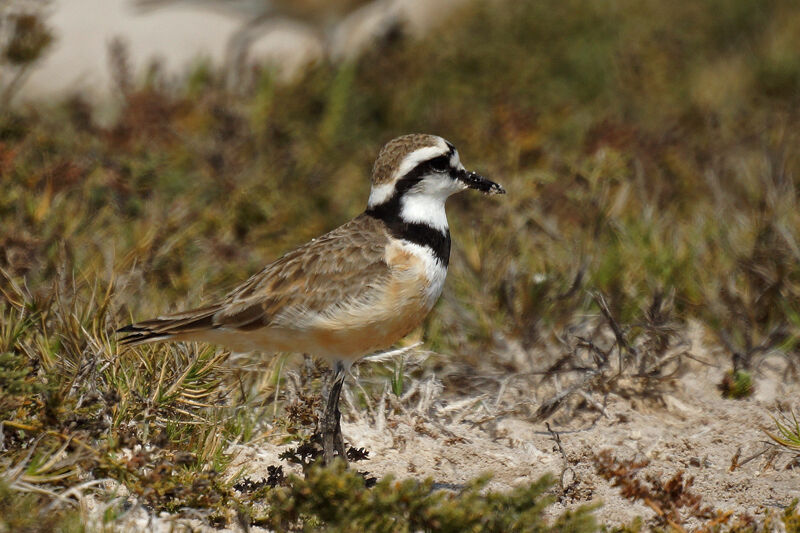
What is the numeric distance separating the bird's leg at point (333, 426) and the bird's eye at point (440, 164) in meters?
1.07

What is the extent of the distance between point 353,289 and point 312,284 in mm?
206

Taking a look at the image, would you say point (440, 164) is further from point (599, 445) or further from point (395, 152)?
point (599, 445)

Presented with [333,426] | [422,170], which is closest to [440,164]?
[422,170]

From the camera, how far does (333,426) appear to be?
4.54 meters

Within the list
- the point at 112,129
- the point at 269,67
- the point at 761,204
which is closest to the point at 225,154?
the point at 112,129

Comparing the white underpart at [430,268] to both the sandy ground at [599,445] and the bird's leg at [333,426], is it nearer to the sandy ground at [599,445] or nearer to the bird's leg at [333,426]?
the bird's leg at [333,426]

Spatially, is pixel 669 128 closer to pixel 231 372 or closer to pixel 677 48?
pixel 677 48

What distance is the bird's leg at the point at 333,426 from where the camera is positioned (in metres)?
4.50

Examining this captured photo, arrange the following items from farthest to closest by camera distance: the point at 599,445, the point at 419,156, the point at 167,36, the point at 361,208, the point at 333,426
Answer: the point at 167,36, the point at 361,208, the point at 599,445, the point at 419,156, the point at 333,426

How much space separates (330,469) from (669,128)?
614 centimetres

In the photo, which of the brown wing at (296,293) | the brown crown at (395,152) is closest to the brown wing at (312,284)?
the brown wing at (296,293)

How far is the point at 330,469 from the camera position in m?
3.62

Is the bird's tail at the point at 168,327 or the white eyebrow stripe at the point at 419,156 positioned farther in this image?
the white eyebrow stripe at the point at 419,156

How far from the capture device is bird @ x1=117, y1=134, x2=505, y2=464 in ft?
14.6
